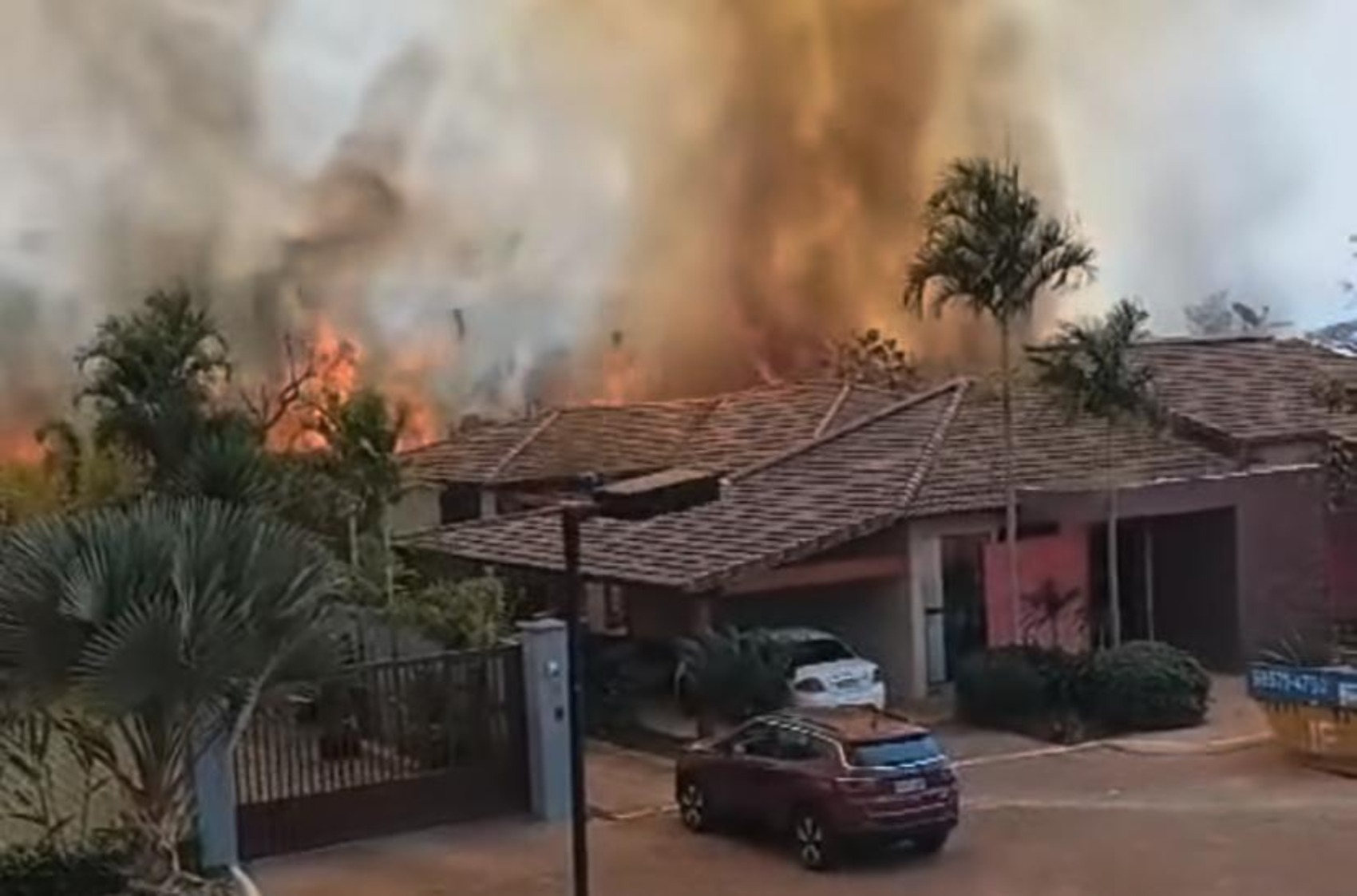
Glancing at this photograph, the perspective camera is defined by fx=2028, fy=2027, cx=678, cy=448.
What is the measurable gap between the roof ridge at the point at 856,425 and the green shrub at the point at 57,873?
45.6 feet

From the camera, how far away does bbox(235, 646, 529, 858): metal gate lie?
19.4 meters

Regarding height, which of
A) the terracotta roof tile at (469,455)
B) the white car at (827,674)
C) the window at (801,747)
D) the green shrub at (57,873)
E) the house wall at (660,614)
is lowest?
the green shrub at (57,873)

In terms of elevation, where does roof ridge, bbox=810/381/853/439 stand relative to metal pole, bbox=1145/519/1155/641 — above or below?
above

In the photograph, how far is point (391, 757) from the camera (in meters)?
20.3

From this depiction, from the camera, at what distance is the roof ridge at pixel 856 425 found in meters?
30.1

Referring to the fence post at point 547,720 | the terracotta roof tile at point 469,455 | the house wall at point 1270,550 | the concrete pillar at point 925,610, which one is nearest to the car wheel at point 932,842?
the fence post at point 547,720

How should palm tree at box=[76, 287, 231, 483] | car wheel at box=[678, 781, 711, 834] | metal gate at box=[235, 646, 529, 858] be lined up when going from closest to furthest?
metal gate at box=[235, 646, 529, 858] < car wheel at box=[678, 781, 711, 834] < palm tree at box=[76, 287, 231, 483]

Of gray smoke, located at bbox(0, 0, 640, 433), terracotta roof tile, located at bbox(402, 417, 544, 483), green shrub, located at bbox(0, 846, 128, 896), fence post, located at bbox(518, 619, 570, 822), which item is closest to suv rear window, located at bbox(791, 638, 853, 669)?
fence post, located at bbox(518, 619, 570, 822)

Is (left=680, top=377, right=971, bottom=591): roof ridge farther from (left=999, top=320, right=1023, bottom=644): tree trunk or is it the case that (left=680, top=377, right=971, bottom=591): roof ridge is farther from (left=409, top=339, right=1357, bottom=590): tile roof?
(left=999, top=320, right=1023, bottom=644): tree trunk

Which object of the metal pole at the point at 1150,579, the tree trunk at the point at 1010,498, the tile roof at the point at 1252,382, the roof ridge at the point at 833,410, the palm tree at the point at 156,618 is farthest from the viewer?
the roof ridge at the point at 833,410

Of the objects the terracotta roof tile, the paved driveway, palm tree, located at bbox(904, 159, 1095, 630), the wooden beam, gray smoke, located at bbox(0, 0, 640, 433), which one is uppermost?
gray smoke, located at bbox(0, 0, 640, 433)

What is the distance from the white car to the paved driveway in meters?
3.70

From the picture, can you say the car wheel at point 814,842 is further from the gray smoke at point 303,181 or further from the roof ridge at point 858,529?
the gray smoke at point 303,181

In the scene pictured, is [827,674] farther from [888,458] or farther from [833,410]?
[833,410]
